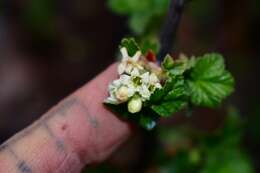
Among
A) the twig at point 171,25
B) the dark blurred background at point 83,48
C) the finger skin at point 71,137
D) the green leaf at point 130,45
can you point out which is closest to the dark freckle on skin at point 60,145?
the finger skin at point 71,137

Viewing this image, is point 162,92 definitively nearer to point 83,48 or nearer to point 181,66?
point 181,66

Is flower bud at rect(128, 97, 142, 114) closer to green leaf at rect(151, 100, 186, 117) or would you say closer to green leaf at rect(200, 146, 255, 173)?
green leaf at rect(151, 100, 186, 117)

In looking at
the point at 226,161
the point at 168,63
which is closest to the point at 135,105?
the point at 168,63

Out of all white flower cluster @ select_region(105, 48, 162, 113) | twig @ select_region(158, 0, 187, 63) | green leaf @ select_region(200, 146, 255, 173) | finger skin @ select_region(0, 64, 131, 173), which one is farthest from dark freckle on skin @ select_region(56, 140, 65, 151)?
green leaf @ select_region(200, 146, 255, 173)

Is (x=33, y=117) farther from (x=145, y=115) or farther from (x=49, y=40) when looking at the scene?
(x=145, y=115)

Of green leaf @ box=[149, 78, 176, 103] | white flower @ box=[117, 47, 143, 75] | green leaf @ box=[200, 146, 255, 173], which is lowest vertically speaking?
green leaf @ box=[200, 146, 255, 173]
